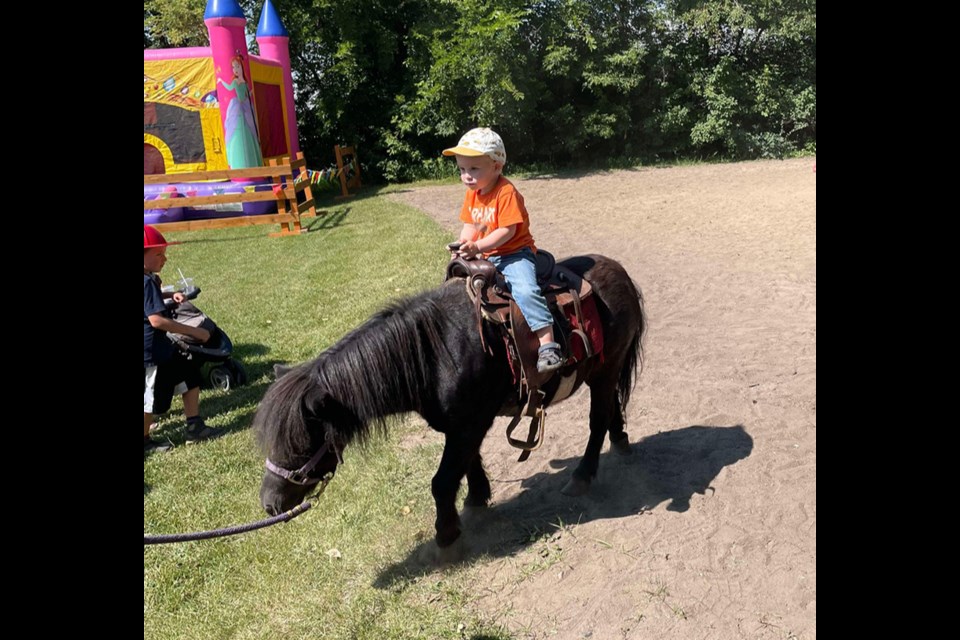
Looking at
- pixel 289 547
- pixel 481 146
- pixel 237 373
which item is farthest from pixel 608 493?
pixel 237 373

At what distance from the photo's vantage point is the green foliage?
2164cm

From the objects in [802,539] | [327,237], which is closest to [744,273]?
[802,539]

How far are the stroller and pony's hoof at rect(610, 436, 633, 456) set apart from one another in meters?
3.69

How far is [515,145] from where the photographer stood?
22922 mm

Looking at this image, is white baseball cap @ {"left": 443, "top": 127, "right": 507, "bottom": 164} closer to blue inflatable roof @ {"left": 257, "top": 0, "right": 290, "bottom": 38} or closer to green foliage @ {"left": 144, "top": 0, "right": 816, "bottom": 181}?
blue inflatable roof @ {"left": 257, "top": 0, "right": 290, "bottom": 38}

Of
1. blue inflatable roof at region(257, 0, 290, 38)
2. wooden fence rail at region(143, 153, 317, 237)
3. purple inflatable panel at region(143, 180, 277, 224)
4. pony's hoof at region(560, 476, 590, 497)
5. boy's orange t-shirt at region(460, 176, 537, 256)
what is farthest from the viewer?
blue inflatable roof at region(257, 0, 290, 38)

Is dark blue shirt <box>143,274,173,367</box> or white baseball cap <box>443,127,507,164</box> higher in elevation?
white baseball cap <box>443,127,507,164</box>

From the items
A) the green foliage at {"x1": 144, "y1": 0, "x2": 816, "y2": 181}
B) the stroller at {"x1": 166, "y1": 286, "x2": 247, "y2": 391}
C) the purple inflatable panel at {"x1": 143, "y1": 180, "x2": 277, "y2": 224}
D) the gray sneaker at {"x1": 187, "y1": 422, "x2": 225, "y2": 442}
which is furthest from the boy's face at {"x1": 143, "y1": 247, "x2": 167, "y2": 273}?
the green foliage at {"x1": 144, "y1": 0, "x2": 816, "y2": 181}

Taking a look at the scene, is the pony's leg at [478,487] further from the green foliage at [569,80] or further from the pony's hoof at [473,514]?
the green foliage at [569,80]

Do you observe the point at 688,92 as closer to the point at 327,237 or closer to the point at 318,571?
the point at 327,237

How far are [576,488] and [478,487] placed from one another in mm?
648

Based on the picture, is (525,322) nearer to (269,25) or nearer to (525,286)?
(525,286)

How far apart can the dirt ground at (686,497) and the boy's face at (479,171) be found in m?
2.02
